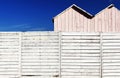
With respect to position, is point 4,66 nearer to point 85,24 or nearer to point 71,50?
point 71,50

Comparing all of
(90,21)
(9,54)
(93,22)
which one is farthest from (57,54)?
(90,21)

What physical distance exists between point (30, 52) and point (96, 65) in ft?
8.04

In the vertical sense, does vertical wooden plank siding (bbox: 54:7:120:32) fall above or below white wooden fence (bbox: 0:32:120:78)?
above

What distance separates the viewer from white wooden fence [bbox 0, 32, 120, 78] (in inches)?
381

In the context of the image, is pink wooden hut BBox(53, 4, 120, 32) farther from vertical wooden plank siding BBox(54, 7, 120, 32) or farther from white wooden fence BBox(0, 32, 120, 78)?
white wooden fence BBox(0, 32, 120, 78)

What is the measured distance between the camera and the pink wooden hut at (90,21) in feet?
75.9

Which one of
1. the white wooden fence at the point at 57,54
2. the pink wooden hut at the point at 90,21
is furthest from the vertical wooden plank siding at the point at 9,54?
the pink wooden hut at the point at 90,21

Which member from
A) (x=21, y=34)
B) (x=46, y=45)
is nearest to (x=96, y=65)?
(x=46, y=45)

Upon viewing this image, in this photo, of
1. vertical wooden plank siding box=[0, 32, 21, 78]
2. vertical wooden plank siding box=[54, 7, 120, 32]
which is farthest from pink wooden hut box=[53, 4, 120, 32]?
vertical wooden plank siding box=[0, 32, 21, 78]

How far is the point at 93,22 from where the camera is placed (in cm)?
2334

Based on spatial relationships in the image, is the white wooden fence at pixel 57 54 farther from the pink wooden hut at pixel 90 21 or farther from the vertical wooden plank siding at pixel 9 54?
the pink wooden hut at pixel 90 21

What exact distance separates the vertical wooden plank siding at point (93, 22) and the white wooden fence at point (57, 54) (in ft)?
43.8

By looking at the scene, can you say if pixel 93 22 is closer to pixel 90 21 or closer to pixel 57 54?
pixel 90 21

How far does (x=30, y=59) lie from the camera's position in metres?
9.71
